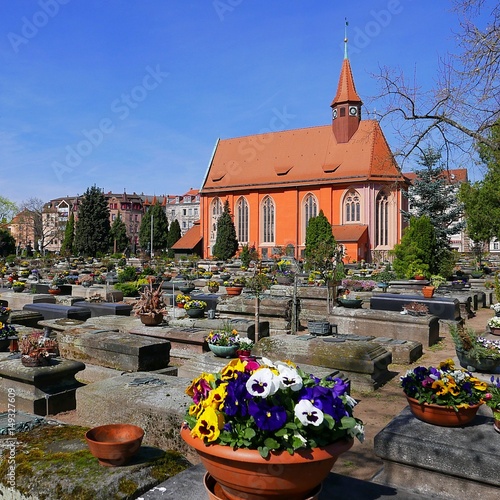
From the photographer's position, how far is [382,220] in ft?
160

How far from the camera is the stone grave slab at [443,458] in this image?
141 inches

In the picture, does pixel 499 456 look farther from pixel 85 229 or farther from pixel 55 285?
pixel 85 229

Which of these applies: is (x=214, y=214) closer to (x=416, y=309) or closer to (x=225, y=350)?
(x=416, y=309)

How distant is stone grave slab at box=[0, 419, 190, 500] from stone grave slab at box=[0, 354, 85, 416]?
130 inches

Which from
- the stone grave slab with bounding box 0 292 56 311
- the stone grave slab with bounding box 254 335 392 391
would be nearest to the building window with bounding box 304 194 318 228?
the stone grave slab with bounding box 0 292 56 311

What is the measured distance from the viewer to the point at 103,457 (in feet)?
10.4

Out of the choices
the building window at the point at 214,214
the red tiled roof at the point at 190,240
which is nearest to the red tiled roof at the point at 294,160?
the building window at the point at 214,214

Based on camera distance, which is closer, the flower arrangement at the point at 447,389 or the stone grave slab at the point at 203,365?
the flower arrangement at the point at 447,389

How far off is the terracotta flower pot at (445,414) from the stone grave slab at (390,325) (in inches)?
302

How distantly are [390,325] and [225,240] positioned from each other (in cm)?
3876

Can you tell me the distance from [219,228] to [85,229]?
17570 mm

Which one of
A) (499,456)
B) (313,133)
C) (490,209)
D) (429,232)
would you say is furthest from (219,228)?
(499,456)

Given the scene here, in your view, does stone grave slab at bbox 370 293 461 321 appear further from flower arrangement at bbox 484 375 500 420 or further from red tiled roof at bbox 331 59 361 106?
red tiled roof at bbox 331 59 361 106

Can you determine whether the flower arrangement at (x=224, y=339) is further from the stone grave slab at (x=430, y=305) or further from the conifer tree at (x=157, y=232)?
the conifer tree at (x=157, y=232)
